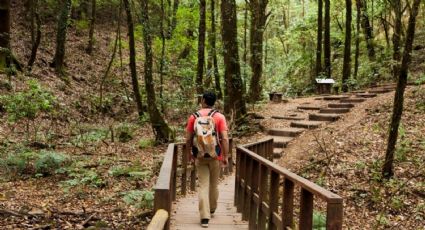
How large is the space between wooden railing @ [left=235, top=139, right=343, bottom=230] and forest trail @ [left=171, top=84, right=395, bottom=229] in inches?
18.2

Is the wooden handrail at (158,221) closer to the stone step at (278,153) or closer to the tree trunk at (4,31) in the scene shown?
the stone step at (278,153)

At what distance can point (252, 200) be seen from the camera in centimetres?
750

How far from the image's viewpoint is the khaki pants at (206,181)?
724 cm

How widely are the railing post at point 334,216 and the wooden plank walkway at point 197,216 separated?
3696 mm

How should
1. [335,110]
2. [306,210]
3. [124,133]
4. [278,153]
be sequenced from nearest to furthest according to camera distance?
[306,210], [278,153], [124,133], [335,110]

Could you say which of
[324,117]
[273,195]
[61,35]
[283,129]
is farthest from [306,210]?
[61,35]

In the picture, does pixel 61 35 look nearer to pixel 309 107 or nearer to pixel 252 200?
pixel 309 107

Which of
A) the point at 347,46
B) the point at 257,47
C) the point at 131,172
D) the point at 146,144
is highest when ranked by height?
the point at 347,46

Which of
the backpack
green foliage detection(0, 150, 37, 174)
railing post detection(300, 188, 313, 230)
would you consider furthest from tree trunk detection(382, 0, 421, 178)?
green foliage detection(0, 150, 37, 174)

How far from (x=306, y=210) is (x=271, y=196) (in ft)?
4.76

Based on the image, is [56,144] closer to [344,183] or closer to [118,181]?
[118,181]

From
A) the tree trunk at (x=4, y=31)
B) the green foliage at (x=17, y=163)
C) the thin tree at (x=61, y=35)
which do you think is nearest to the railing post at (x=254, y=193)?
the green foliage at (x=17, y=163)

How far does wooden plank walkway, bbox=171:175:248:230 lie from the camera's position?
746 centimetres

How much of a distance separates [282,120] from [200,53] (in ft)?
17.2
